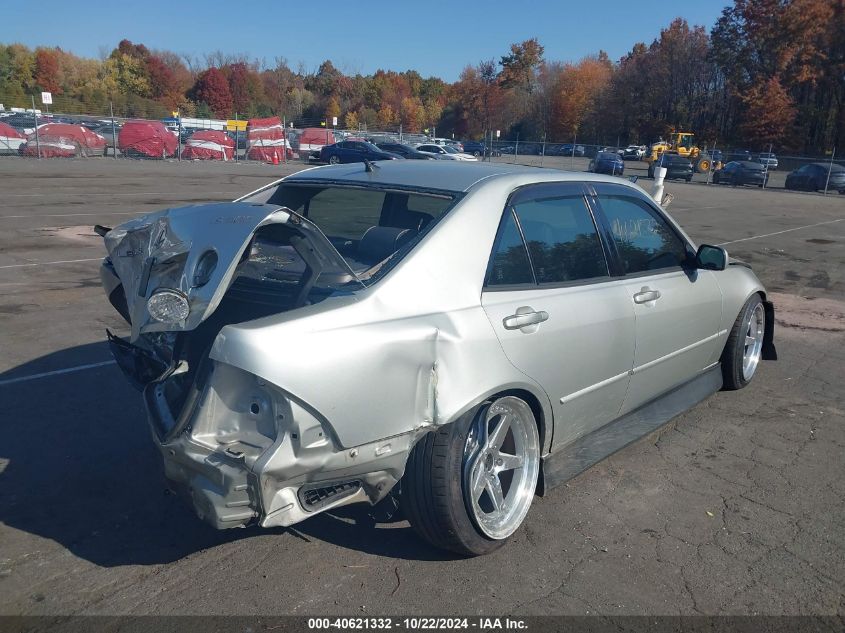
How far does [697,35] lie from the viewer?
239ft

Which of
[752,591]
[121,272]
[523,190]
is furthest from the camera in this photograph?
[523,190]

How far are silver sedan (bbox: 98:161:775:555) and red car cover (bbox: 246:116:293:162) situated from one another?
122 ft

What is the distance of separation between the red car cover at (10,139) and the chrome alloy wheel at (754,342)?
34.2 meters

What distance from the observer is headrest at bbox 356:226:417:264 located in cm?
323

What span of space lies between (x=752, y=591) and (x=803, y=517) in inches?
32.6

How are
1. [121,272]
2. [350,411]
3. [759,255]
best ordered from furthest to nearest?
[759,255], [121,272], [350,411]

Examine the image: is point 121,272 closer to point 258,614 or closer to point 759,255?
point 258,614

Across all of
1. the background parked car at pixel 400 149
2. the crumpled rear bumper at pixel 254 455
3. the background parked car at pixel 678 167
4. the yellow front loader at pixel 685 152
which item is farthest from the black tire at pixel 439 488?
the yellow front loader at pixel 685 152

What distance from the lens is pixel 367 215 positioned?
4.04 m

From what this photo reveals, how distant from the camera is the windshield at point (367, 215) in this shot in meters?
3.22

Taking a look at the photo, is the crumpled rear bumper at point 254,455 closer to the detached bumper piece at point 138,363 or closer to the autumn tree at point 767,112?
the detached bumper piece at point 138,363

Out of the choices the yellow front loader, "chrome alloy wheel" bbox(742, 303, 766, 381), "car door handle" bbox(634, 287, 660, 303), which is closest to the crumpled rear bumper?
"car door handle" bbox(634, 287, 660, 303)

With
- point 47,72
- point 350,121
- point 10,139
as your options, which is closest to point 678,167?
point 10,139

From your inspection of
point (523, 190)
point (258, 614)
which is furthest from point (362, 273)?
point (258, 614)
